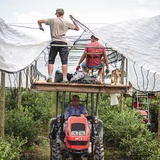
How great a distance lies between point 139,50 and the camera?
1009cm

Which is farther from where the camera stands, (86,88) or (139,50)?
(139,50)

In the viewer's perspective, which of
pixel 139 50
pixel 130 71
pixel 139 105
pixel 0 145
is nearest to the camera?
pixel 0 145

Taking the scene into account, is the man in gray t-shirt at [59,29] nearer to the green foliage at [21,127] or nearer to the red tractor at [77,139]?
the red tractor at [77,139]

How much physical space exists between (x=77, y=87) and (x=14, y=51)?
253 cm

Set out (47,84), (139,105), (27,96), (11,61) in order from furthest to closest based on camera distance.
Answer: (27,96) < (139,105) < (11,61) < (47,84)

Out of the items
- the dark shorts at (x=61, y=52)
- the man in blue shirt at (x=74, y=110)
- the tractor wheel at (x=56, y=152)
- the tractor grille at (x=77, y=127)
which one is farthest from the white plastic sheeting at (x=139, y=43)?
the tractor wheel at (x=56, y=152)

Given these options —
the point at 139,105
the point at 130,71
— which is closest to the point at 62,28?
the point at 130,71

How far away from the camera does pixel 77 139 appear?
22.3 ft

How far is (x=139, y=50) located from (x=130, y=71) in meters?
1.93

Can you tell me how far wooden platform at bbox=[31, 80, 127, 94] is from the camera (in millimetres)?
7172

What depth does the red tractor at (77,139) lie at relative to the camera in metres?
6.82

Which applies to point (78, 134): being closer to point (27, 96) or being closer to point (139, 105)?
point (139, 105)

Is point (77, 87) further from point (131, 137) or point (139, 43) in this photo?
point (139, 43)

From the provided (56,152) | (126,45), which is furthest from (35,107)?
(56,152)
